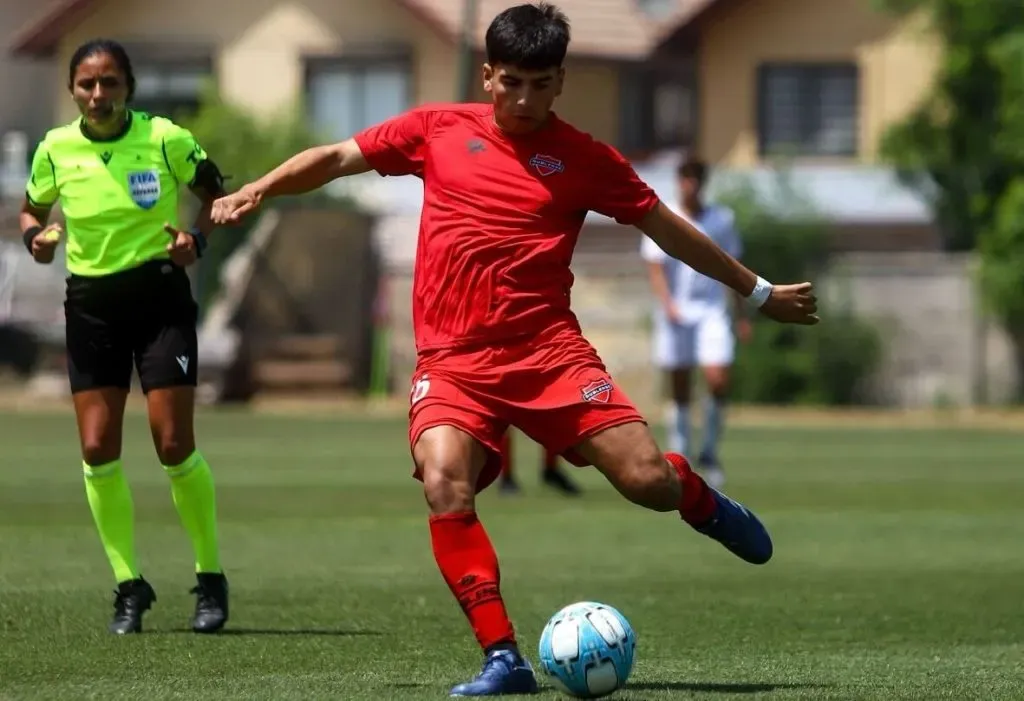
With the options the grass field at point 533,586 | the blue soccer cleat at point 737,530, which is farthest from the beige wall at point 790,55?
the blue soccer cleat at point 737,530

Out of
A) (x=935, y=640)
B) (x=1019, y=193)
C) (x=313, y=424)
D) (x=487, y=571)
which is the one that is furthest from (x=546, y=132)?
(x=1019, y=193)

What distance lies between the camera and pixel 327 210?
36562mm

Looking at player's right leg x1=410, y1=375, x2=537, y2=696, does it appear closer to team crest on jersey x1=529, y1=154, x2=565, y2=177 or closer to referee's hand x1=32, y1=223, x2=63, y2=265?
team crest on jersey x1=529, y1=154, x2=565, y2=177

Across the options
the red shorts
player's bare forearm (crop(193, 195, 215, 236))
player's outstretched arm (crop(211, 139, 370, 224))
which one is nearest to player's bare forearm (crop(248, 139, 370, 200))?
player's outstretched arm (crop(211, 139, 370, 224))

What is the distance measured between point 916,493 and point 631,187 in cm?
1014

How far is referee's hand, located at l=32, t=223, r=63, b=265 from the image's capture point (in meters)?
8.75

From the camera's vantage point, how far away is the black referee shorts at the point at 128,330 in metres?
8.96

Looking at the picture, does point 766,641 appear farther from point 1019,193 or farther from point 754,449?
point 1019,193

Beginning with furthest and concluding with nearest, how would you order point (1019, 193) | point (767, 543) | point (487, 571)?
point (1019, 193) < point (767, 543) < point (487, 571)

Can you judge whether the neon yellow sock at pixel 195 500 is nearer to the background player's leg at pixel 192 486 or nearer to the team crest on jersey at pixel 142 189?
the background player's leg at pixel 192 486

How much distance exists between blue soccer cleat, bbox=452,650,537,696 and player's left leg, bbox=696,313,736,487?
10.1 metres

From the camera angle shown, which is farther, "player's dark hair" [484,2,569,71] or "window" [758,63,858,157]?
"window" [758,63,858,157]

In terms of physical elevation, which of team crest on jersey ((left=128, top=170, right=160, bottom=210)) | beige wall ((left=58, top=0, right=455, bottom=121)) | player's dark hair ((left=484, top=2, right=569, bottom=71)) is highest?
beige wall ((left=58, top=0, right=455, bottom=121))

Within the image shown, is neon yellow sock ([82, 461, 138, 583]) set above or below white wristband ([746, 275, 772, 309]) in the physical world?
below
